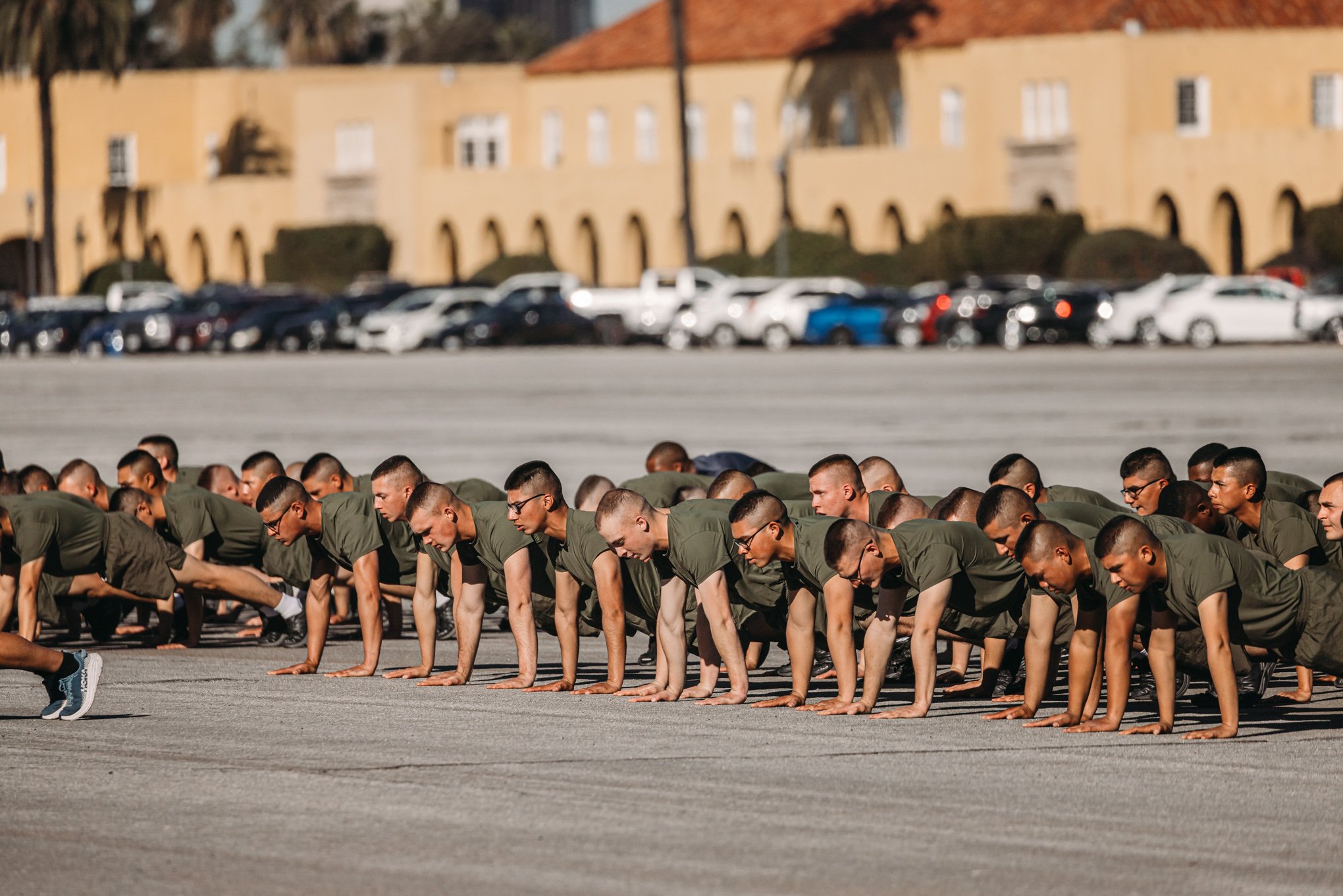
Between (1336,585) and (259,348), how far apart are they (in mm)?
48306

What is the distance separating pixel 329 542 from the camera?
12609 millimetres

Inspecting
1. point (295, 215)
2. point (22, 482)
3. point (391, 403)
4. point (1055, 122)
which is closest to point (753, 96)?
point (1055, 122)

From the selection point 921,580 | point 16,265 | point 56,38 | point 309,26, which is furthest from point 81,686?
point 309,26

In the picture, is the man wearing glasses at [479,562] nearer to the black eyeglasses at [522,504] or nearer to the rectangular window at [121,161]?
the black eyeglasses at [522,504]

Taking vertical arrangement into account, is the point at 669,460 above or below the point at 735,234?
below

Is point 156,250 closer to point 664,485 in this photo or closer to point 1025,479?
point 664,485

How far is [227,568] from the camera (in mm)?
13781

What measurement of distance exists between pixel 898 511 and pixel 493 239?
73.4m

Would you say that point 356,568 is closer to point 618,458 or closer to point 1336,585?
point 1336,585

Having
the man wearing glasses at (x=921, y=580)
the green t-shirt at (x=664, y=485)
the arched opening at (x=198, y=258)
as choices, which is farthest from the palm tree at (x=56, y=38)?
the man wearing glasses at (x=921, y=580)

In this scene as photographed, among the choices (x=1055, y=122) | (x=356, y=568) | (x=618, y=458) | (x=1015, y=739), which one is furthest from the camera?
(x=1055, y=122)

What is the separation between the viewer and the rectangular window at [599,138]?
84312mm

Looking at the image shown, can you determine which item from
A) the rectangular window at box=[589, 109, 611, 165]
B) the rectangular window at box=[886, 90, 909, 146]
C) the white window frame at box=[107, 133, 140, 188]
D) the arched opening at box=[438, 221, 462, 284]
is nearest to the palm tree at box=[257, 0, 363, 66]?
the white window frame at box=[107, 133, 140, 188]

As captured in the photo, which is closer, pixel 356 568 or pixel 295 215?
pixel 356 568
